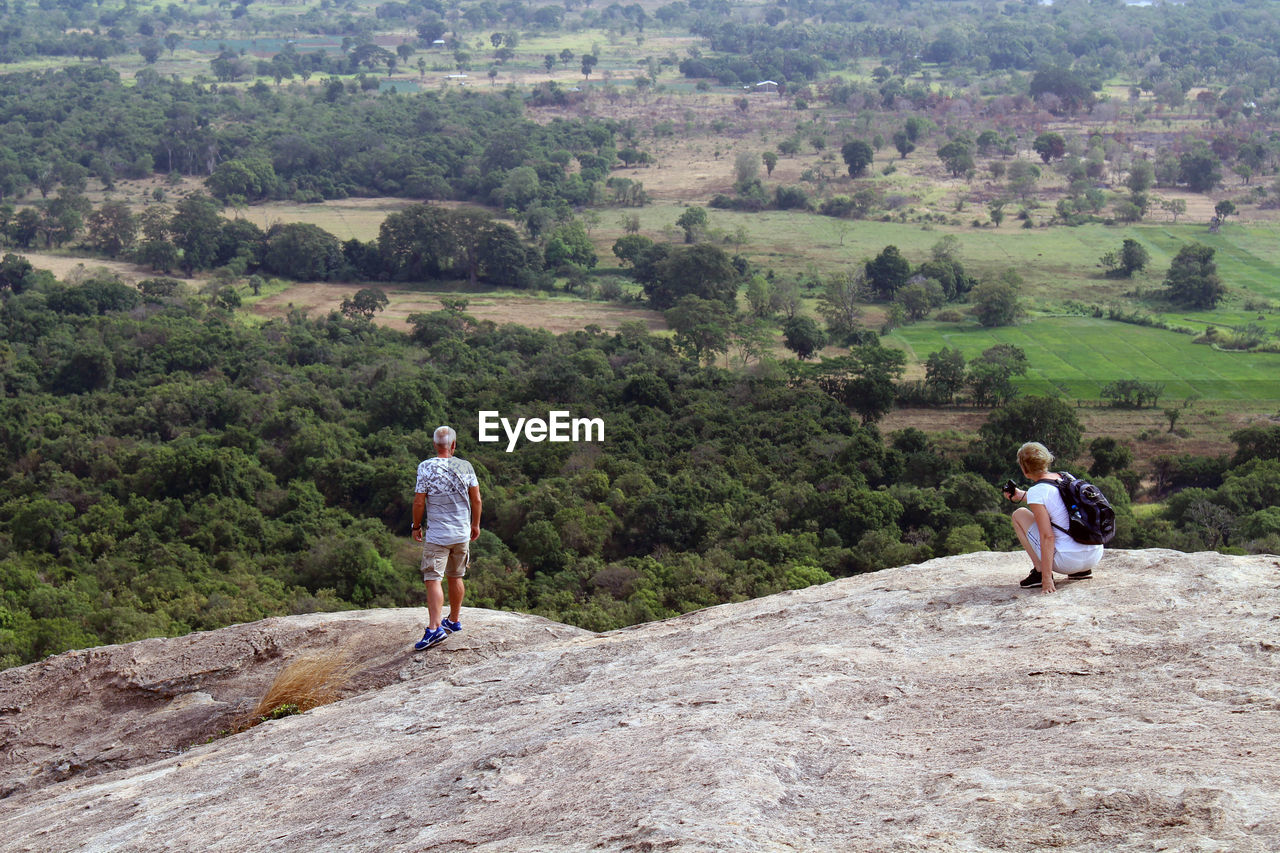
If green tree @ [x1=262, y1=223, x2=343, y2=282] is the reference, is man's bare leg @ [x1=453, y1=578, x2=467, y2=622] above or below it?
above

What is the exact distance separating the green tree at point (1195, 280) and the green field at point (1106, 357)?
597cm

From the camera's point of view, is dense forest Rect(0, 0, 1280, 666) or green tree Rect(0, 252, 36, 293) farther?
green tree Rect(0, 252, 36, 293)

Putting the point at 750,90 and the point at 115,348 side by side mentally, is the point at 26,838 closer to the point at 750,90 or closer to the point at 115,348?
the point at 115,348

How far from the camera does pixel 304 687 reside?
38.8 ft

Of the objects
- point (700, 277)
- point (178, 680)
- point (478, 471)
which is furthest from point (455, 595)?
point (700, 277)

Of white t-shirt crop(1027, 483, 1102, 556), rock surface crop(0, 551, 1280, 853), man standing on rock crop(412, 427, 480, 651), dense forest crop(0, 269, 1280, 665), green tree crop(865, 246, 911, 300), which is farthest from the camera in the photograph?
green tree crop(865, 246, 911, 300)

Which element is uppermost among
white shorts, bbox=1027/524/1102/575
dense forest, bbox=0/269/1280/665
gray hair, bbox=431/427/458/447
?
gray hair, bbox=431/427/458/447

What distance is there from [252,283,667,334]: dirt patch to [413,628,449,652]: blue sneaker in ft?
147

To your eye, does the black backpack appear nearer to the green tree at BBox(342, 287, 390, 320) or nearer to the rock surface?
the rock surface

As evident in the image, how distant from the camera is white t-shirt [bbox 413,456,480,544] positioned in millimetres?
10992

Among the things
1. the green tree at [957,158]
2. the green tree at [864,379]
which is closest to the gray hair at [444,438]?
the green tree at [864,379]

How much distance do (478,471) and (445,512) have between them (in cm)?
2253

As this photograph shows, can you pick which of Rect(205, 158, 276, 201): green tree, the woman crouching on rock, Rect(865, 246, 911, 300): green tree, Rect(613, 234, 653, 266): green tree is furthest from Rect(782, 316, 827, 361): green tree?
Rect(205, 158, 276, 201): green tree

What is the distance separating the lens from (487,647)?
12.0 metres
